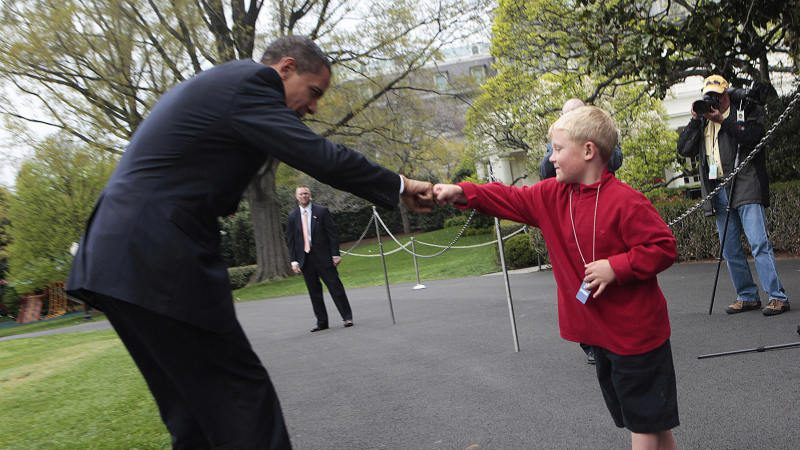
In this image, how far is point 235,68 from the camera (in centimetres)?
251

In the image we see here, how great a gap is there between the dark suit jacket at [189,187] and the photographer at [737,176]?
4739mm

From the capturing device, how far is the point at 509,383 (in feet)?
16.0

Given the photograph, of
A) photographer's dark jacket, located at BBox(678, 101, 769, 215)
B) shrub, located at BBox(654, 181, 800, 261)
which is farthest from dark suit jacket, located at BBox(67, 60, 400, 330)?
shrub, located at BBox(654, 181, 800, 261)

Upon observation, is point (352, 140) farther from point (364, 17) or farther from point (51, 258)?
point (51, 258)

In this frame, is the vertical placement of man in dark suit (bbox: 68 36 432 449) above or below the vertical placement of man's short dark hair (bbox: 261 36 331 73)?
below

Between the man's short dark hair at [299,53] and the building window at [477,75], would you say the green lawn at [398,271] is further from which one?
the man's short dark hair at [299,53]

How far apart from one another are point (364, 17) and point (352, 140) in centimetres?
453

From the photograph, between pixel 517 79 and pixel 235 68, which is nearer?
pixel 235 68

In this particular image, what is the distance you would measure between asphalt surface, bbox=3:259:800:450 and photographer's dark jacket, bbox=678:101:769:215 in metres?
1.09

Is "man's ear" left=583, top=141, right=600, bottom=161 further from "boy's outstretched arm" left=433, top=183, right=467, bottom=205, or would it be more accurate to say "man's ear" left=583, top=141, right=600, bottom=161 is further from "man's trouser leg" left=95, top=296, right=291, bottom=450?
"man's trouser leg" left=95, top=296, right=291, bottom=450

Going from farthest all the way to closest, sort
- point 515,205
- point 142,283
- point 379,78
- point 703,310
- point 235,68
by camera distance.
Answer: point 379,78 → point 703,310 → point 515,205 → point 235,68 → point 142,283

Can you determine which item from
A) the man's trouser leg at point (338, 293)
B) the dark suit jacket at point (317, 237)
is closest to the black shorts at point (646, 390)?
the man's trouser leg at point (338, 293)

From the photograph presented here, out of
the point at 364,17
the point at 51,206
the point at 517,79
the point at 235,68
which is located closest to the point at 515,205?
the point at 235,68

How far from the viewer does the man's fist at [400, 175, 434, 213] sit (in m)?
3.01
